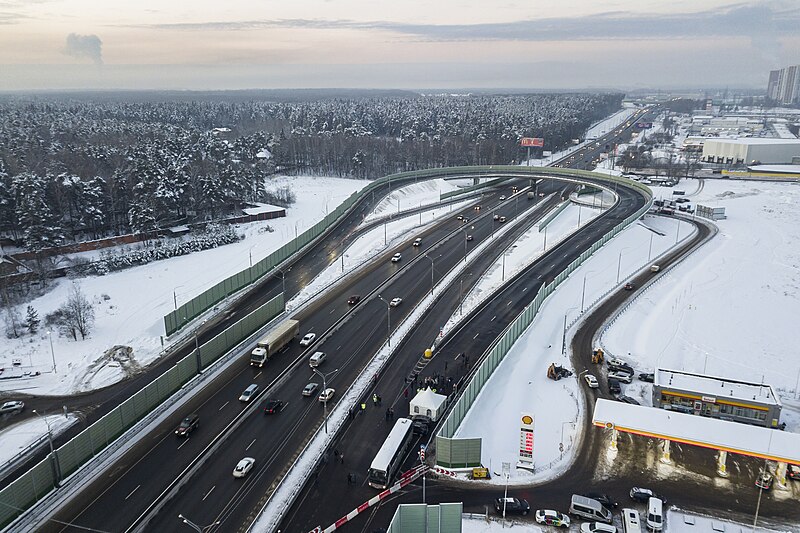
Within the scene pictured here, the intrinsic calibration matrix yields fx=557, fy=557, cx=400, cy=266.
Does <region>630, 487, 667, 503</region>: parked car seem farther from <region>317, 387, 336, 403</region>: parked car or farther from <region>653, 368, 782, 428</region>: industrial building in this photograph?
<region>317, 387, 336, 403</region>: parked car

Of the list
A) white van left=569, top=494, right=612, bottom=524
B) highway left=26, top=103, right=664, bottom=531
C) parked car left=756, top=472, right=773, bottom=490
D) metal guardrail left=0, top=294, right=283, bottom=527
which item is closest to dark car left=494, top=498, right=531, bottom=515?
white van left=569, top=494, right=612, bottom=524

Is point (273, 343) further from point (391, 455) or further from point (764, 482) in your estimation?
point (764, 482)

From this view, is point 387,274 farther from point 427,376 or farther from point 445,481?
point 445,481

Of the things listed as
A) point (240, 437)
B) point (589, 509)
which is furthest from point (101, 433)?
point (589, 509)

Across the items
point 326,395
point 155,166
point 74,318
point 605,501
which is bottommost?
point 605,501

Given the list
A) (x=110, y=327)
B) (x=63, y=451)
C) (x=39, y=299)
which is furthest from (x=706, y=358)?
(x=39, y=299)

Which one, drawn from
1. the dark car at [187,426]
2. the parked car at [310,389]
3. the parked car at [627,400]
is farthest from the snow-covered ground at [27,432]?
the parked car at [627,400]
